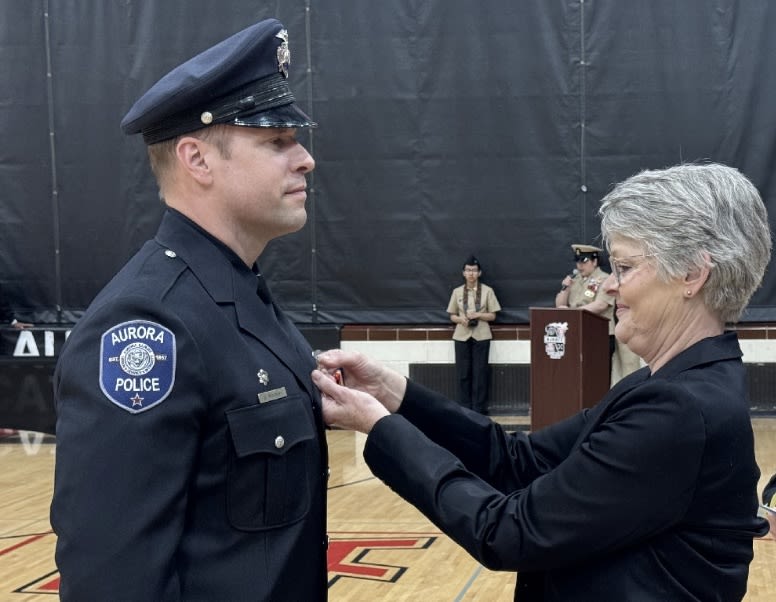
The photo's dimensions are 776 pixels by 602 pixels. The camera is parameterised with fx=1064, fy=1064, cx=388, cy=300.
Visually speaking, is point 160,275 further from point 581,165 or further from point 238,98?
point 581,165

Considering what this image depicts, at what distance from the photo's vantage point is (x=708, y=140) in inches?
401

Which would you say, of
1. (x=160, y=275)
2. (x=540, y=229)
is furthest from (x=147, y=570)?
(x=540, y=229)

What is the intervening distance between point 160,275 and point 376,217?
30.3ft

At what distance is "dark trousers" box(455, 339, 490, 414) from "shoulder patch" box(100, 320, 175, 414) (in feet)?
29.7

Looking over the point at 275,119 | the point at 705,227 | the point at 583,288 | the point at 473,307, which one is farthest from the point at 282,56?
the point at 473,307

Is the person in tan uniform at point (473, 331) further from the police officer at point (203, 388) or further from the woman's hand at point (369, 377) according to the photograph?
the police officer at point (203, 388)

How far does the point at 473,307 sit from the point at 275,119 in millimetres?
8778

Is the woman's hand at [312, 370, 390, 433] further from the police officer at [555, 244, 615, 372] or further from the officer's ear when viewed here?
the police officer at [555, 244, 615, 372]

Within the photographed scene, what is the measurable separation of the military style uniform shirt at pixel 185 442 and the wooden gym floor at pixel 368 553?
9.83 feet

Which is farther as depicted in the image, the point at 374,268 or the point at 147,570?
the point at 374,268

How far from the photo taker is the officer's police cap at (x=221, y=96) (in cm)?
160

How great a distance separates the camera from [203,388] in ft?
4.85

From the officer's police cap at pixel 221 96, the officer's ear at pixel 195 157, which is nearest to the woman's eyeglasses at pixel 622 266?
the officer's police cap at pixel 221 96

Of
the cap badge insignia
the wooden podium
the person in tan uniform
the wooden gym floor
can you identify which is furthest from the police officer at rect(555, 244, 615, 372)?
the cap badge insignia
